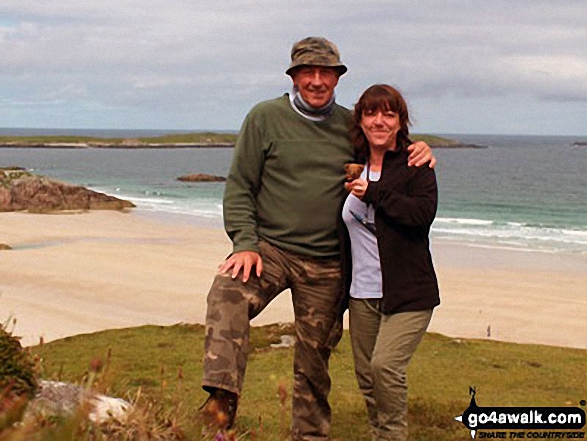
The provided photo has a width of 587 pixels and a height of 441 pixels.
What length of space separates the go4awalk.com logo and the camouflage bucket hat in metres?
3.63

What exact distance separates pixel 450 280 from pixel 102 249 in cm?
1534

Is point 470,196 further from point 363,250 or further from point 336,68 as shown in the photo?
point 363,250

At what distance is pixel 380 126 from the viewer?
521cm

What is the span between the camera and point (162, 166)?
12212 centimetres

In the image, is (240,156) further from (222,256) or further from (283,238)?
(222,256)

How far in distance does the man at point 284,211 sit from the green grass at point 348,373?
2.74 m

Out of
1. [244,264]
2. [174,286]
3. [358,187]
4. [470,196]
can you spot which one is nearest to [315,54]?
[358,187]

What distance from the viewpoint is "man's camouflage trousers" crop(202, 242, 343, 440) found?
17.6 feet

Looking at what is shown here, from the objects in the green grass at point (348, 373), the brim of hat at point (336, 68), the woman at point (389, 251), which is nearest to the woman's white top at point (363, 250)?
the woman at point (389, 251)

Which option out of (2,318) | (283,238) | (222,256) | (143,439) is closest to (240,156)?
(283,238)

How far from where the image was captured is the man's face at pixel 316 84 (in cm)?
546

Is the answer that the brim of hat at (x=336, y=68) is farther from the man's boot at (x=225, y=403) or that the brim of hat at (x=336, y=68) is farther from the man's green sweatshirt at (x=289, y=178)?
the man's boot at (x=225, y=403)

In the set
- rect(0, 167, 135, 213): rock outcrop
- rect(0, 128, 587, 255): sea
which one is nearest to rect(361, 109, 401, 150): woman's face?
rect(0, 128, 587, 255): sea

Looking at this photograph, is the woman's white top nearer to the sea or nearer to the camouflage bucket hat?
the camouflage bucket hat
